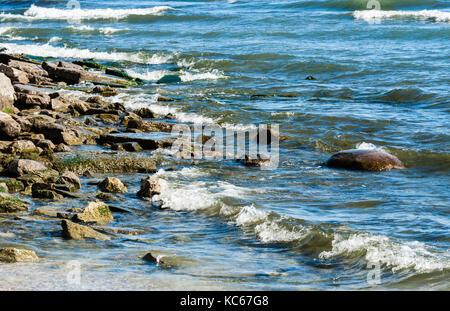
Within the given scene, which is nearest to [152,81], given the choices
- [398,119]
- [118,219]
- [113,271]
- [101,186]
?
[398,119]

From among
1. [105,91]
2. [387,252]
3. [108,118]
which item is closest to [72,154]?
[108,118]

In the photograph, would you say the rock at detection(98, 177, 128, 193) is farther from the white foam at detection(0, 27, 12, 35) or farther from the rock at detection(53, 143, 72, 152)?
the white foam at detection(0, 27, 12, 35)

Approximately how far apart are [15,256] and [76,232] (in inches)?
40.1

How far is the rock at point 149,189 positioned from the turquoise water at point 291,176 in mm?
155

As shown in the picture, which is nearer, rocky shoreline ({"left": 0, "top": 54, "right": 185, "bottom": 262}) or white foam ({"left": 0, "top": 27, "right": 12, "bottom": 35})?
rocky shoreline ({"left": 0, "top": 54, "right": 185, "bottom": 262})

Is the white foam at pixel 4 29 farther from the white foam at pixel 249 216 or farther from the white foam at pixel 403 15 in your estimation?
the white foam at pixel 249 216

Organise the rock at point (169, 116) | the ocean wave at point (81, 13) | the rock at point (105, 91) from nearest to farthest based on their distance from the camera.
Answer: the rock at point (169, 116)
the rock at point (105, 91)
the ocean wave at point (81, 13)

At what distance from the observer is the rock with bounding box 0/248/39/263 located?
4969mm

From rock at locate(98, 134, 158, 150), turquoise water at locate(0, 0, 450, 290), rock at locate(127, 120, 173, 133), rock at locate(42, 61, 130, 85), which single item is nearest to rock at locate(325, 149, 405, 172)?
turquoise water at locate(0, 0, 450, 290)

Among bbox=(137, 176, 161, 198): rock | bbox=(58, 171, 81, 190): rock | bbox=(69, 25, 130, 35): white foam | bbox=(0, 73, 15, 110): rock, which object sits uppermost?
bbox=(69, 25, 130, 35): white foam

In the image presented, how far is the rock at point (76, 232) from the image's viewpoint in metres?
5.96

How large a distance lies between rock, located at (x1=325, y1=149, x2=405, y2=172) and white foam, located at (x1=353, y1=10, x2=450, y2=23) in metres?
19.4

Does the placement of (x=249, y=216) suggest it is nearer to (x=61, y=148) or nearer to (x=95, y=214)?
(x=95, y=214)

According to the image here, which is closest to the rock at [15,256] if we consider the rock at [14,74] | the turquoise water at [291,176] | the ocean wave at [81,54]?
the turquoise water at [291,176]
